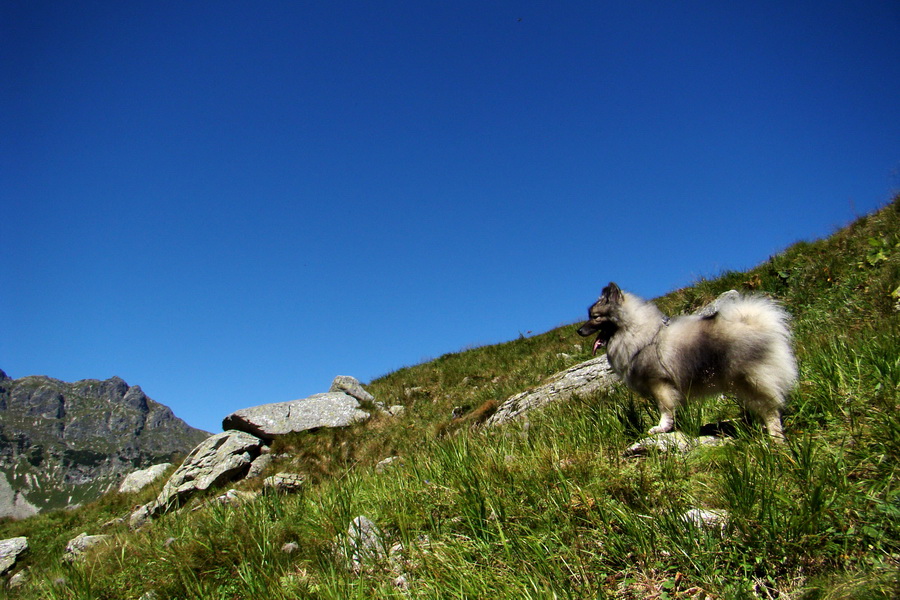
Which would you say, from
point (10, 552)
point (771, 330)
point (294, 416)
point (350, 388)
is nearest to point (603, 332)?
point (771, 330)

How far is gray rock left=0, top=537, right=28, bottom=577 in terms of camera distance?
12.6m

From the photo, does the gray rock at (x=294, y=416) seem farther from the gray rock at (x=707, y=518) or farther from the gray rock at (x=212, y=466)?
the gray rock at (x=707, y=518)


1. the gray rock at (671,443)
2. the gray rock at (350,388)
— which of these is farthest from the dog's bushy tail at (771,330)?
the gray rock at (350,388)

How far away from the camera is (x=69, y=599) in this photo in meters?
4.85

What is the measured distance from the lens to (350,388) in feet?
68.3

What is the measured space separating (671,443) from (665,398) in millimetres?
1728

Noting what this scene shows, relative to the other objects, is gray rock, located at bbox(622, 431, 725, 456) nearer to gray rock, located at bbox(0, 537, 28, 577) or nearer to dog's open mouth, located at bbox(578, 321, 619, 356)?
dog's open mouth, located at bbox(578, 321, 619, 356)

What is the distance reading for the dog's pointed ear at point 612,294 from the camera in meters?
7.34

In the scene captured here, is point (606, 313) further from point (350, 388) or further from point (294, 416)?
point (350, 388)

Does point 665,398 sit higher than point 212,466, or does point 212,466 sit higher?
point 212,466

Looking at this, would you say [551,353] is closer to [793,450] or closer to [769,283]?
[769,283]

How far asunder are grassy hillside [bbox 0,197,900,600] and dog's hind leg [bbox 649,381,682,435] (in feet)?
0.61

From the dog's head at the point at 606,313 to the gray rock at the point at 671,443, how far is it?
253 centimetres

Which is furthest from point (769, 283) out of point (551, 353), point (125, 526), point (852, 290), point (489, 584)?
point (125, 526)
